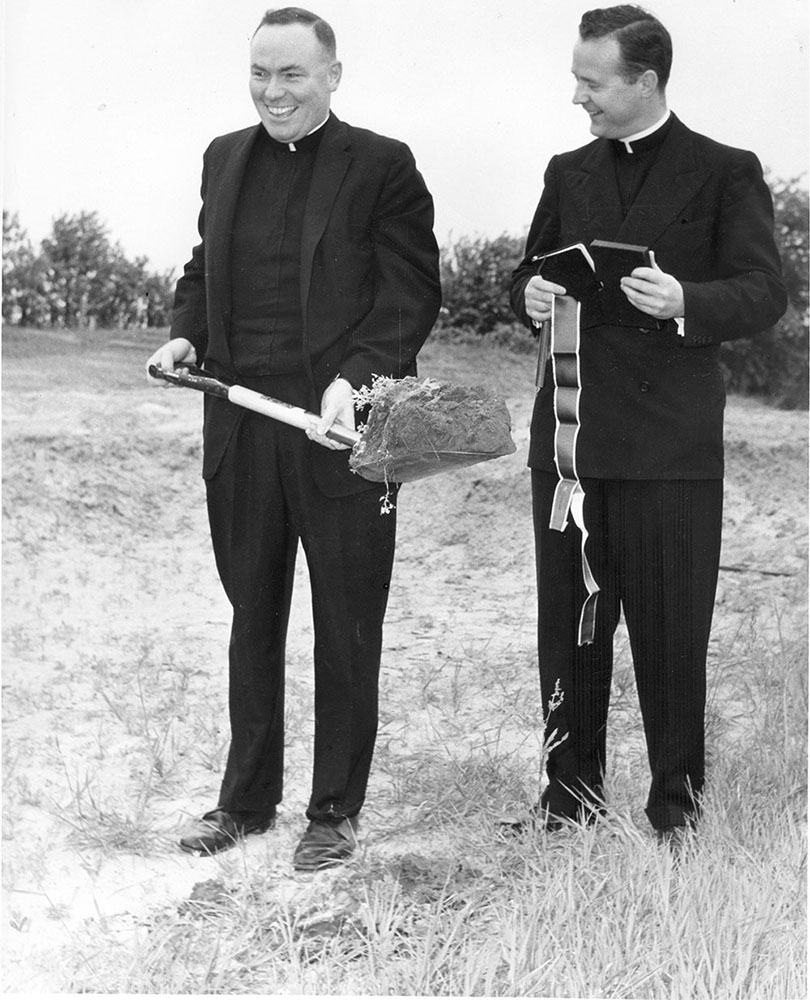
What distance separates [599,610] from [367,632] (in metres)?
0.68

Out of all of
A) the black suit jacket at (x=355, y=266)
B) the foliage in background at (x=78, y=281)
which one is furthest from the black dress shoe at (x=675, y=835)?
the foliage in background at (x=78, y=281)

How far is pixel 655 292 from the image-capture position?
3682 mm

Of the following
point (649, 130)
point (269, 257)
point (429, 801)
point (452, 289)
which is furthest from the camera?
point (452, 289)

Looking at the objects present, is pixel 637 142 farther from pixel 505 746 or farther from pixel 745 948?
pixel 745 948

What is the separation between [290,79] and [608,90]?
2.89ft

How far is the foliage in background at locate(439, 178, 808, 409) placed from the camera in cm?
446

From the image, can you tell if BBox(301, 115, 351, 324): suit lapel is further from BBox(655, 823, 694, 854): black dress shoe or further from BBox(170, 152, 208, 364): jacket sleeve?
BBox(655, 823, 694, 854): black dress shoe

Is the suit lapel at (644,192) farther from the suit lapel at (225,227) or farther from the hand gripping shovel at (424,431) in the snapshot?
the suit lapel at (225,227)

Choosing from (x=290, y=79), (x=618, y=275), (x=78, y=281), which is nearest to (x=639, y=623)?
(x=618, y=275)

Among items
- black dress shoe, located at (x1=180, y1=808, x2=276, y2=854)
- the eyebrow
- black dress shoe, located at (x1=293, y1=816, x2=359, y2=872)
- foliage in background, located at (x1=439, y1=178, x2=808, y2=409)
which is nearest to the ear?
foliage in background, located at (x1=439, y1=178, x2=808, y2=409)

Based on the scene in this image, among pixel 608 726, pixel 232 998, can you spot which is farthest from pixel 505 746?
pixel 232 998

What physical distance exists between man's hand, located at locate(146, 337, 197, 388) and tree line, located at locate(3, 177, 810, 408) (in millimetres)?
826

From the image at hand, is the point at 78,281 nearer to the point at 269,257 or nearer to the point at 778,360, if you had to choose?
the point at 269,257

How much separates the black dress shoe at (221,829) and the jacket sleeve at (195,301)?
4.54 ft
